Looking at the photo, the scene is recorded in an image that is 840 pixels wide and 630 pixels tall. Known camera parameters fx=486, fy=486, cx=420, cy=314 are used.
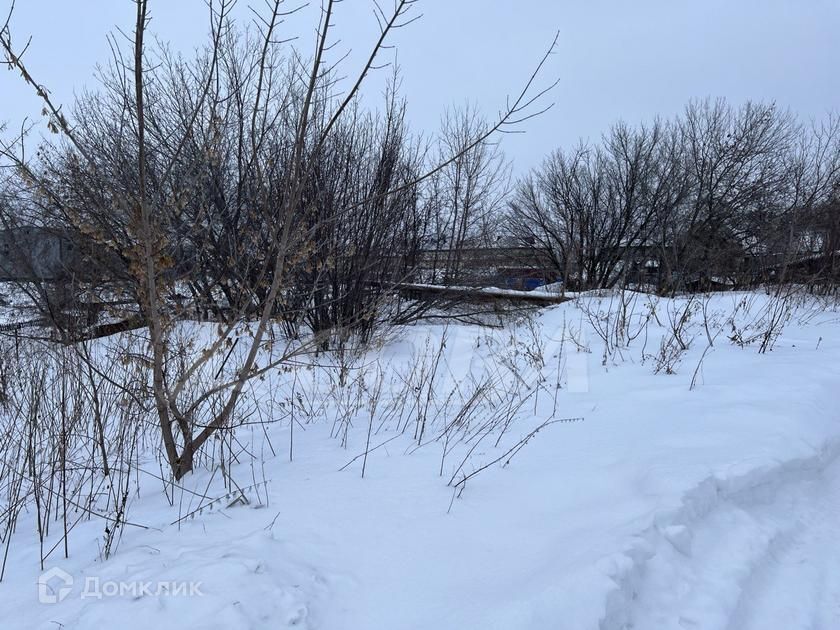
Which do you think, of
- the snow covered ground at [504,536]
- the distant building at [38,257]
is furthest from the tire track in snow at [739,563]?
the distant building at [38,257]

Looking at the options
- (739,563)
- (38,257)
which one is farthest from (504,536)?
(38,257)

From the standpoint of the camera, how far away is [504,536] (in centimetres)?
194

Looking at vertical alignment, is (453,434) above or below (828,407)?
below

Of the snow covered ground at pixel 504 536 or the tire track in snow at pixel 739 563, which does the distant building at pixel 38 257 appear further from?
the tire track in snow at pixel 739 563

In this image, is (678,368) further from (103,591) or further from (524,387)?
(103,591)

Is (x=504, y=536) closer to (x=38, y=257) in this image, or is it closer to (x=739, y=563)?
(x=739, y=563)

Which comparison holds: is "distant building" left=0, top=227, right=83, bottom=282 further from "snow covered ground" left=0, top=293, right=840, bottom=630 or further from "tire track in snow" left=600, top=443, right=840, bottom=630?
"tire track in snow" left=600, top=443, right=840, bottom=630

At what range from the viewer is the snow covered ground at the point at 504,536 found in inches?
58.2

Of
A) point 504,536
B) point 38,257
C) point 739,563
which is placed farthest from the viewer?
point 38,257

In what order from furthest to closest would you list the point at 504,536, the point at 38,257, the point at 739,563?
the point at 38,257 → the point at 504,536 → the point at 739,563

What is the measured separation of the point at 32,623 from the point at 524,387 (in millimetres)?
3941

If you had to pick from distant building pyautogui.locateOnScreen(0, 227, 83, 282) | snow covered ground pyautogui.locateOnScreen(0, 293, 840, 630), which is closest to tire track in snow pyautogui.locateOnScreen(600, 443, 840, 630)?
snow covered ground pyautogui.locateOnScreen(0, 293, 840, 630)

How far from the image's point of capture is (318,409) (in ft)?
13.1

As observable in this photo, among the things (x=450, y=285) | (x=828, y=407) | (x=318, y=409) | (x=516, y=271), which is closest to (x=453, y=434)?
(x=318, y=409)
